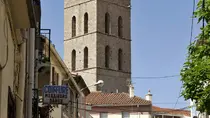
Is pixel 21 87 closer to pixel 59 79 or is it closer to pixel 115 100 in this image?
pixel 59 79

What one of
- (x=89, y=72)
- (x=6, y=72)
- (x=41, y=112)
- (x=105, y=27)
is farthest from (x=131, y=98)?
(x=6, y=72)

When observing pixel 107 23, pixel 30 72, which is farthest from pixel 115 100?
pixel 30 72

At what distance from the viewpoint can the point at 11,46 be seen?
36.8 feet

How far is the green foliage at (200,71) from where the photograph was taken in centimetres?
2052

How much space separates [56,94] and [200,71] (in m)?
4.60

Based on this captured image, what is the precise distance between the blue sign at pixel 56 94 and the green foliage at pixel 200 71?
4451 mm

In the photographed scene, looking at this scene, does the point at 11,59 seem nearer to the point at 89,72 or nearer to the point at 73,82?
the point at 73,82

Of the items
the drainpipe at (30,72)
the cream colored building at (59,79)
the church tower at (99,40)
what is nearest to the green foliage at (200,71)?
the drainpipe at (30,72)

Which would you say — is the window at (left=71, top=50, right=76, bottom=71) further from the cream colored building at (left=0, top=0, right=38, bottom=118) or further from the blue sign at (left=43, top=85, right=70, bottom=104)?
the cream colored building at (left=0, top=0, right=38, bottom=118)

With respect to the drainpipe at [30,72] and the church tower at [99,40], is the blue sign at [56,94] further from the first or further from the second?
the church tower at [99,40]

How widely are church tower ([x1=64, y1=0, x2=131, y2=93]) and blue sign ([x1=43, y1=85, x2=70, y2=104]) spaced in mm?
90142

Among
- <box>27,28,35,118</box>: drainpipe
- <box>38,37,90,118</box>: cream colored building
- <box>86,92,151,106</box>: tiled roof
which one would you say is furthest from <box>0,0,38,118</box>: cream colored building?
<box>86,92,151,106</box>: tiled roof

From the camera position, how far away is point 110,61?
115312 millimetres

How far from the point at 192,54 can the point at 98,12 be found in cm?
9516
